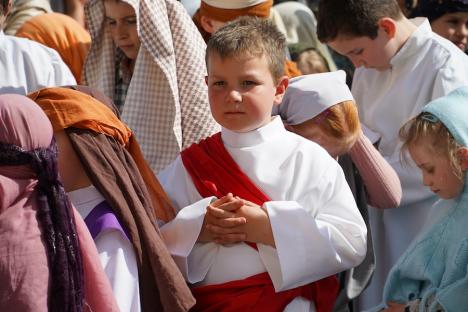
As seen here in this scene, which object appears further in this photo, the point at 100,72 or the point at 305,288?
the point at 100,72

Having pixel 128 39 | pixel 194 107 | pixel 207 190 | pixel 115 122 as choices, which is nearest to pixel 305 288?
pixel 207 190

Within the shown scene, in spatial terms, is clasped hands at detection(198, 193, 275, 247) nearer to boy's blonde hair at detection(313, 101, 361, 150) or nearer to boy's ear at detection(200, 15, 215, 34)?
boy's blonde hair at detection(313, 101, 361, 150)

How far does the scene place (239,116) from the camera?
423 centimetres

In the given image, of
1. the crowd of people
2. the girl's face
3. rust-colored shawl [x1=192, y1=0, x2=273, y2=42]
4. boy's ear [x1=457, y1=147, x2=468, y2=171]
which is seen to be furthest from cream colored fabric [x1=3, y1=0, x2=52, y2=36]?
boy's ear [x1=457, y1=147, x2=468, y2=171]

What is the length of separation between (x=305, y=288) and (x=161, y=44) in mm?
1637

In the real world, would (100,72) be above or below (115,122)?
below

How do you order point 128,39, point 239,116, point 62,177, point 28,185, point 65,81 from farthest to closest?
1. point 128,39
2. point 65,81
3. point 239,116
4. point 62,177
5. point 28,185

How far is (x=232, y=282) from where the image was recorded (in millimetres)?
4105

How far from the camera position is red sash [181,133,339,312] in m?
4.09

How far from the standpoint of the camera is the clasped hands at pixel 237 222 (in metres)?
4.09

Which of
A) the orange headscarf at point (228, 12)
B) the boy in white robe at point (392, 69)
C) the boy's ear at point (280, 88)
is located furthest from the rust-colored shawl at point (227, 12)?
the boy's ear at point (280, 88)

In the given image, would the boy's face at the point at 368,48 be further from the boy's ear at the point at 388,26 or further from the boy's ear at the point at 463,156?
the boy's ear at the point at 463,156

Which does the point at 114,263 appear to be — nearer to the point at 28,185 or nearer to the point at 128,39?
the point at 28,185

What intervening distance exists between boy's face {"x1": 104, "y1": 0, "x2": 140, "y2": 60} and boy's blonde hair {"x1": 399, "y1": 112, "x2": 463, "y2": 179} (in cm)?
162
